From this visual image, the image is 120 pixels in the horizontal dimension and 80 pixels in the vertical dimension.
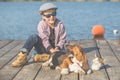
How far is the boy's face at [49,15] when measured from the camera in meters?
7.23

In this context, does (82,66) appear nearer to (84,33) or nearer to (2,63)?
(2,63)

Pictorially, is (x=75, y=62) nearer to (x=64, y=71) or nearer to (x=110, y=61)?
(x=64, y=71)

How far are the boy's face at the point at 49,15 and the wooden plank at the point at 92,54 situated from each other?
4.24ft

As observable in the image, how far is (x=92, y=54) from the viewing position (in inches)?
332

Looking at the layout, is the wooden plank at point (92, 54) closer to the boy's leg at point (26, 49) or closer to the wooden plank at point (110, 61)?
the wooden plank at point (110, 61)

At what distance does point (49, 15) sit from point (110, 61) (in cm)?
167

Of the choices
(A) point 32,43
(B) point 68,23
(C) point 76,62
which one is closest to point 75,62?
(C) point 76,62

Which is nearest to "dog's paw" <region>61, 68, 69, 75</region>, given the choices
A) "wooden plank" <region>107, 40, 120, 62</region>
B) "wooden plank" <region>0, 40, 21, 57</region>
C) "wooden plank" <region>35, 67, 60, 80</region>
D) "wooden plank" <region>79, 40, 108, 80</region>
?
"wooden plank" <region>35, 67, 60, 80</region>

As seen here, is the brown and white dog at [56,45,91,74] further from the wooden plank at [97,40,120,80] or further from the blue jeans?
the blue jeans

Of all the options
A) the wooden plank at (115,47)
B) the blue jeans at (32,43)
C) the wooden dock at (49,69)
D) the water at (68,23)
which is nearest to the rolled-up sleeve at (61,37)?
the blue jeans at (32,43)

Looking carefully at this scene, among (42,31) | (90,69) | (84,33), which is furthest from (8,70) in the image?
(84,33)

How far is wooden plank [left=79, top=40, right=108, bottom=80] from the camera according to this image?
638 centimetres

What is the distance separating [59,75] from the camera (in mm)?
6539

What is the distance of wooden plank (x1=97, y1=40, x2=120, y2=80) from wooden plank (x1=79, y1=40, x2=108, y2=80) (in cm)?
13
